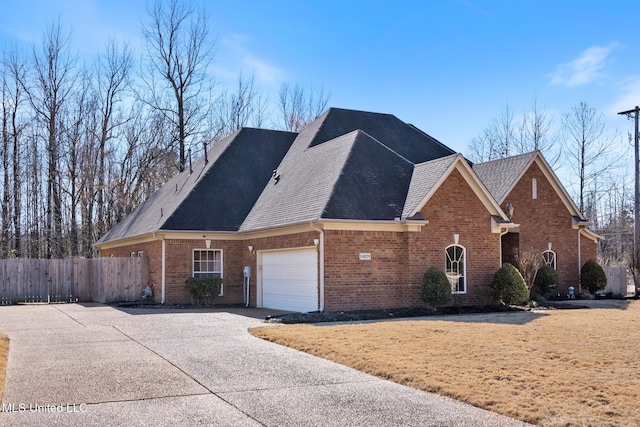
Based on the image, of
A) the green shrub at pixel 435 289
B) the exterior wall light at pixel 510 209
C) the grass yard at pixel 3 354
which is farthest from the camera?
the exterior wall light at pixel 510 209

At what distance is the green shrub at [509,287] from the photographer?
19547mm

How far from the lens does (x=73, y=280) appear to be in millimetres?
26906

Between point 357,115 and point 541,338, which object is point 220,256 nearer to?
point 357,115

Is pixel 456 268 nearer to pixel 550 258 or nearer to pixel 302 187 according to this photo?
pixel 302 187

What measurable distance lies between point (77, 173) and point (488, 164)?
26802 millimetres

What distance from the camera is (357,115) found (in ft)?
95.7

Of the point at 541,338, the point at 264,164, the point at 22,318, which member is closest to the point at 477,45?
the point at 541,338

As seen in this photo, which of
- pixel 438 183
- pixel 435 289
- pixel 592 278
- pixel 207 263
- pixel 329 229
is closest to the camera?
pixel 329 229

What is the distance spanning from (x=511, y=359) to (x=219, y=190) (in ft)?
57.0

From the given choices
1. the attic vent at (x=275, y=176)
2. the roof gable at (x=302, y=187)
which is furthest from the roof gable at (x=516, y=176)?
the attic vent at (x=275, y=176)

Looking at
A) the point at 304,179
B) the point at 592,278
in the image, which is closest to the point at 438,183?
the point at 304,179

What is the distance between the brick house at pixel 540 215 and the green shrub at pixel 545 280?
4.30ft

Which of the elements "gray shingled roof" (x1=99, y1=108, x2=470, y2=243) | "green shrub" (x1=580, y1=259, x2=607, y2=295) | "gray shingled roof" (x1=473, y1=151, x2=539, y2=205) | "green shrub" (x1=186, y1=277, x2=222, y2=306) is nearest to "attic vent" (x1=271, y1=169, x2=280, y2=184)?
"gray shingled roof" (x1=99, y1=108, x2=470, y2=243)

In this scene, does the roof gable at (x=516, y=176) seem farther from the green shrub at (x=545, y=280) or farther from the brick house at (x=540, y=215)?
the green shrub at (x=545, y=280)
